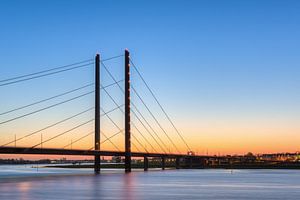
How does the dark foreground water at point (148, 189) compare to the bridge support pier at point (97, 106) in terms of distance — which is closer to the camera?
the dark foreground water at point (148, 189)

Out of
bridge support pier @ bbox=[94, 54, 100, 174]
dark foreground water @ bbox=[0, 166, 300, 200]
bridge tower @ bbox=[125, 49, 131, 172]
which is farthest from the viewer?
bridge tower @ bbox=[125, 49, 131, 172]

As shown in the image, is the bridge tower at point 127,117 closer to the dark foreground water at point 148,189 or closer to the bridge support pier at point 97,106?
the bridge support pier at point 97,106

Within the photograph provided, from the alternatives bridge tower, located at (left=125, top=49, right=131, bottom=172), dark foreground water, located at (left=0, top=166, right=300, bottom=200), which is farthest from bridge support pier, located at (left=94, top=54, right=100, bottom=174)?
dark foreground water, located at (left=0, top=166, right=300, bottom=200)

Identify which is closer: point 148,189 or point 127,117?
point 148,189

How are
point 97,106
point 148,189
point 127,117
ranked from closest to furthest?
point 148,189, point 97,106, point 127,117

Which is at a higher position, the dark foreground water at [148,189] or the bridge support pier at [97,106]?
the bridge support pier at [97,106]

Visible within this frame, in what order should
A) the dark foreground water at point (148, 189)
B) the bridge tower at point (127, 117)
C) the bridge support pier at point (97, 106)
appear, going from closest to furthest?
the dark foreground water at point (148, 189) → the bridge support pier at point (97, 106) → the bridge tower at point (127, 117)

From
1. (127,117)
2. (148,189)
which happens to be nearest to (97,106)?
(127,117)

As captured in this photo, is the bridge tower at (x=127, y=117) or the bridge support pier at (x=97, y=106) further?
the bridge tower at (x=127, y=117)

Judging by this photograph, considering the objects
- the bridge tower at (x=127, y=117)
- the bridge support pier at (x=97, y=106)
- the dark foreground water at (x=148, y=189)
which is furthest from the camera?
the bridge tower at (x=127, y=117)

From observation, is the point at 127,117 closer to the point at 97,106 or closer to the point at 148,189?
the point at 97,106

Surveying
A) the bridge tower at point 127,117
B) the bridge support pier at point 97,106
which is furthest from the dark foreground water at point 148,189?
the bridge tower at point 127,117

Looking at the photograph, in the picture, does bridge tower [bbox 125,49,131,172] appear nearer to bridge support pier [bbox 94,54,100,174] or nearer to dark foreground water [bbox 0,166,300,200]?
bridge support pier [bbox 94,54,100,174]

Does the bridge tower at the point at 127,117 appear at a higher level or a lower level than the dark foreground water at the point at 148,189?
higher
